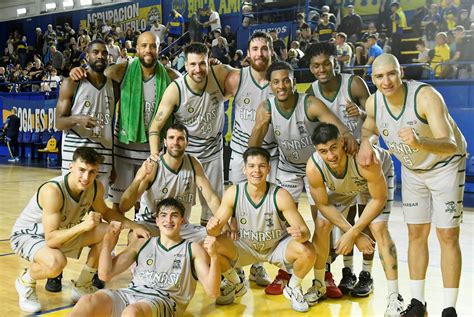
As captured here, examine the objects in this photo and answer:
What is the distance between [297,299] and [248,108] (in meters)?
1.76

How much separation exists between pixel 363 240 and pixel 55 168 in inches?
496

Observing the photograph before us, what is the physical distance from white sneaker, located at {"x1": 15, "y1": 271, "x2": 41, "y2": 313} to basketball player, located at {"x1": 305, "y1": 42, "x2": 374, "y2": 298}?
7.59ft

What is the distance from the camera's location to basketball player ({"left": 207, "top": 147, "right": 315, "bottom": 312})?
4.49m

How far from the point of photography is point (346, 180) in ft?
14.8

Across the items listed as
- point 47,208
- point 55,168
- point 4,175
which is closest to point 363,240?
point 47,208

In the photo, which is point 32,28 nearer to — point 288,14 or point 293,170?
point 288,14

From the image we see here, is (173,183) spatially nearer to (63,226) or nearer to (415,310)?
(63,226)

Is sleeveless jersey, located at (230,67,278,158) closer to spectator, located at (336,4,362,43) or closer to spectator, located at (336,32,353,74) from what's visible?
spectator, located at (336,32,353,74)

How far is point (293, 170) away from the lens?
17.2 feet

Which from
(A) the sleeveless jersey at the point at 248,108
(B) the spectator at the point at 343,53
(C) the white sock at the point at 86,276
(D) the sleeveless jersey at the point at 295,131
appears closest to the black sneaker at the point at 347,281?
(D) the sleeveless jersey at the point at 295,131

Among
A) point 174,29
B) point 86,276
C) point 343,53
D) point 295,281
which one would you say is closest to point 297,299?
point 295,281

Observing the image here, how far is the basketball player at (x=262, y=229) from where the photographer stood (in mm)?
4492

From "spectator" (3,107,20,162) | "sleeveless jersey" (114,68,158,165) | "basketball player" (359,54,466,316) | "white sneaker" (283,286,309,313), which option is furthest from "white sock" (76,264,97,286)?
"spectator" (3,107,20,162)

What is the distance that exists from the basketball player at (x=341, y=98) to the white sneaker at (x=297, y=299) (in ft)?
1.40
